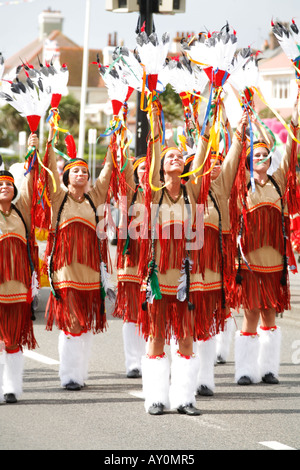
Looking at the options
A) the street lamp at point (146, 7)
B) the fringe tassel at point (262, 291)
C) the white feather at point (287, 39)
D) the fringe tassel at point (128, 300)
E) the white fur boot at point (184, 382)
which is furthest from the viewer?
the street lamp at point (146, 7)

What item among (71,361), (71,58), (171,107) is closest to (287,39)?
(71,361)

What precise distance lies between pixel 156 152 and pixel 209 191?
34.1 inches

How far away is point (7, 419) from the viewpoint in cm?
650

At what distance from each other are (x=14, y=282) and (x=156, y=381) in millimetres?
1315

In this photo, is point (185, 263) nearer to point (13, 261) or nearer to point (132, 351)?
point (13, 261)

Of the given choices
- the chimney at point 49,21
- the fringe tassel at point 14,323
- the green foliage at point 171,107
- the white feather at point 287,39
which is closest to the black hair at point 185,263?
the fringe tassel at point 14,323

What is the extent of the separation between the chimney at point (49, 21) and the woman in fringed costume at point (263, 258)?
288 feet

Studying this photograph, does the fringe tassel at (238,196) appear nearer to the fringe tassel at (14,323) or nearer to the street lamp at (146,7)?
the fringe tassel at (14,323)

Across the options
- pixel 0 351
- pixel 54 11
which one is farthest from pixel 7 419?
pixel 54 11

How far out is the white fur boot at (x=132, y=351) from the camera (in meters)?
8.09
